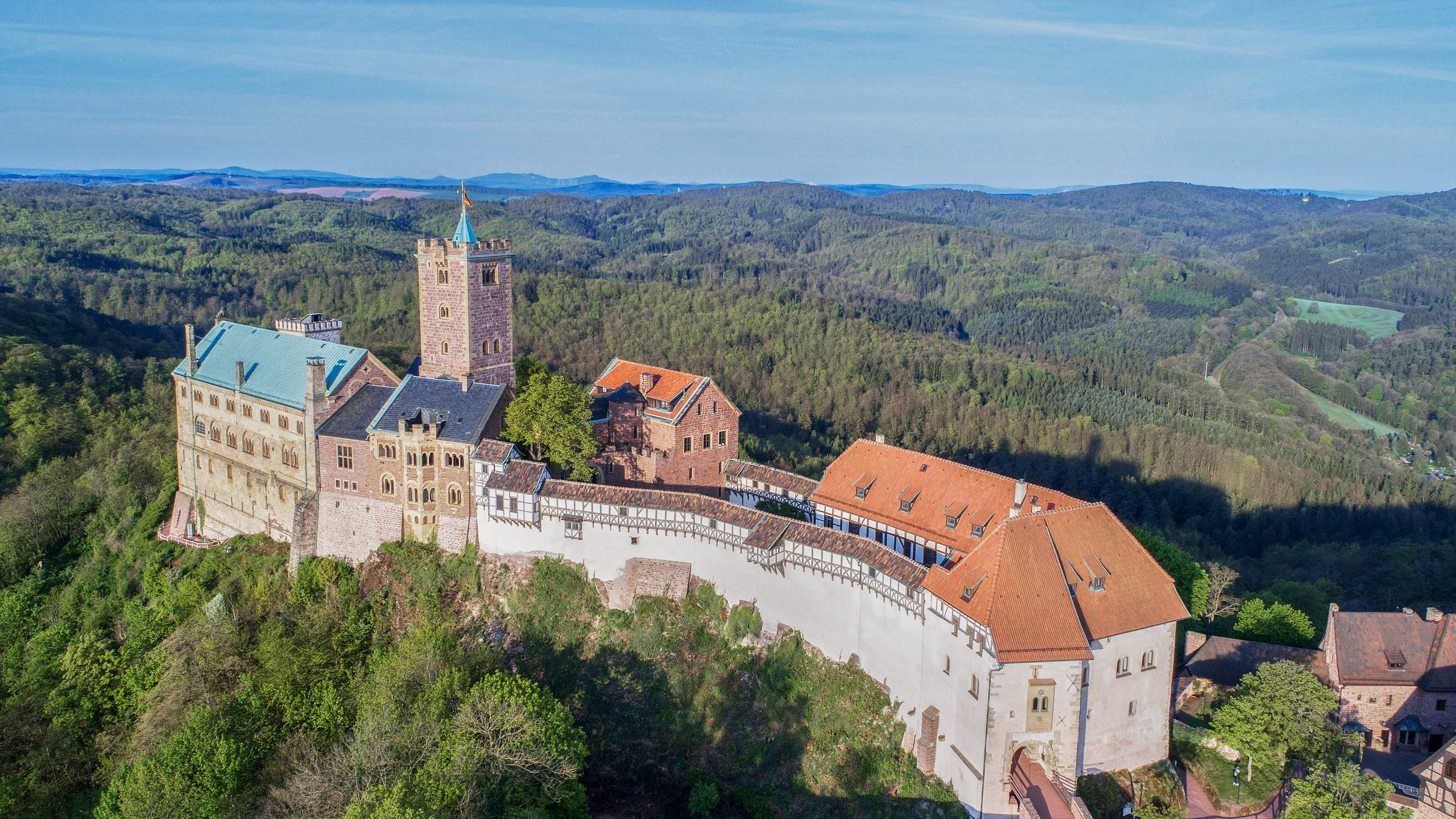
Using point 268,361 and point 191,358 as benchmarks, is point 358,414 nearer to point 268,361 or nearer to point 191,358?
point 268,361

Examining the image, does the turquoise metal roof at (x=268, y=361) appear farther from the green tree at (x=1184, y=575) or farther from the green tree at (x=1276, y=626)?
the green tree at (x=1276, y=626)

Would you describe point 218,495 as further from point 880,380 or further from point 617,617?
point 880,380

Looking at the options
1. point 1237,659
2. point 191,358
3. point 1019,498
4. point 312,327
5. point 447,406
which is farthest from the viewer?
point 191,358

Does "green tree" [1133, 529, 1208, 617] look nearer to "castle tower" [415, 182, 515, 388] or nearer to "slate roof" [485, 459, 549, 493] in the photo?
"slate roof" [485, 459, 549, 493]

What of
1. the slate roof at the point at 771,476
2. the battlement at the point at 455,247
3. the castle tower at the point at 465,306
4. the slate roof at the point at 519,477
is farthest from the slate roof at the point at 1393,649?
the battlement at the point at 455,247

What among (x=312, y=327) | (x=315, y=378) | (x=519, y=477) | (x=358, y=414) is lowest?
(x=519, y=477)

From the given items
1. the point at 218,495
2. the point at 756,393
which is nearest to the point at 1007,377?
the point at 756,393

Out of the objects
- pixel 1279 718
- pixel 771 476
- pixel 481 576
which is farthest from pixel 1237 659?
pixel 481 576
